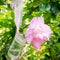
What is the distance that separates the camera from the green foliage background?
932 mm

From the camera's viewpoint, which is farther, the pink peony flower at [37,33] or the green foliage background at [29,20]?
the green foliage background at [29,20]

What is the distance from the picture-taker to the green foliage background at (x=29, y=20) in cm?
93

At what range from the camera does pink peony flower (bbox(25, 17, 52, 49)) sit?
0.66 meters

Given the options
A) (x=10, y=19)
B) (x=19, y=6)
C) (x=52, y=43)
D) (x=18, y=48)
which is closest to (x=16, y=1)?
(x=19, y=6)

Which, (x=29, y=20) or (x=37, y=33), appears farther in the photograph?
(x=29, y=20)

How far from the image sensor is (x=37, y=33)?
674 millimetres

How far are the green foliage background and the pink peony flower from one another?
148mm

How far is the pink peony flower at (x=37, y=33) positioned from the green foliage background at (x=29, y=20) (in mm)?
148

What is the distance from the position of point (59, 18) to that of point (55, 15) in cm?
8

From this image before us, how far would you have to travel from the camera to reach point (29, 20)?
39.9 inches

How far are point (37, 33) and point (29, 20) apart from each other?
344 mm

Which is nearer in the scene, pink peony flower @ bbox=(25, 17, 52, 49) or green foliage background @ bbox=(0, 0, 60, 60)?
pink peony flower @ bbox=(25, 17, 52, 49)

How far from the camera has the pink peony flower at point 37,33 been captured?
0.66 meters

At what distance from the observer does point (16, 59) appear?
2.27 ft
